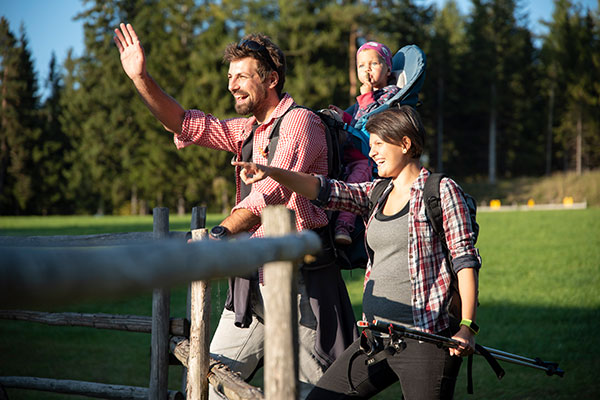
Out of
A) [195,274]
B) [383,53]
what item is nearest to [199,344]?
[383,53]

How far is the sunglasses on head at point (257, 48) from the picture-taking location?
10.9ft

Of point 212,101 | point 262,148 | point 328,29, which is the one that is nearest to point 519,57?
point 328,29

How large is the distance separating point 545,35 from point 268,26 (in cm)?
2667

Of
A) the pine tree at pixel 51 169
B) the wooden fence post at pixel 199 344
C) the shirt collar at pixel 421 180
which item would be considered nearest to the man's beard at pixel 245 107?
the wooden fence post at pixel 199 344

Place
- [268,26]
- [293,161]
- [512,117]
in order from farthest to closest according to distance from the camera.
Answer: [512,117], [268,26], [293,161]

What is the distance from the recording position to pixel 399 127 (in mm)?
2916

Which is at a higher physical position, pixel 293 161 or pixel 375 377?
pixel 293 161

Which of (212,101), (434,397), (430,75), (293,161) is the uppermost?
(430,75)

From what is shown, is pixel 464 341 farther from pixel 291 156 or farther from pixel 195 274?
pixel 195 274

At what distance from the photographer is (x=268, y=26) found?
39.0 meters

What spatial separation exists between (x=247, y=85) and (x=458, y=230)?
52.8 inches

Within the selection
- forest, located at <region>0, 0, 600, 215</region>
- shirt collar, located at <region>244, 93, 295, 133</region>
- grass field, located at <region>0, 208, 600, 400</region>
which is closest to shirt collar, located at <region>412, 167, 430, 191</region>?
shirt collar, located at <region>244, 93, 295, 133</region>

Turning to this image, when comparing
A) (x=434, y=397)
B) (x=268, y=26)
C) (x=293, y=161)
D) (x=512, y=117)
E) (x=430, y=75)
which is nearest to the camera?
(x=434, y=397)

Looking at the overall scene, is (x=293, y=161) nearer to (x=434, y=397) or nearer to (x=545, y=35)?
(x=434, y=397)
